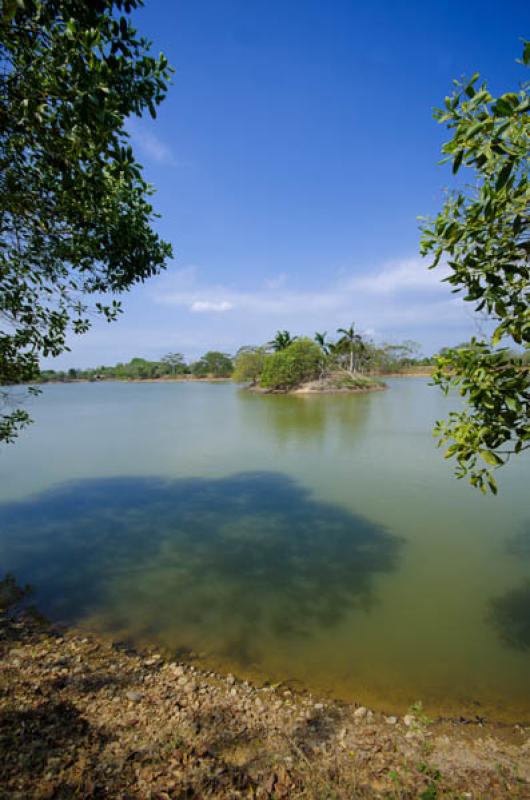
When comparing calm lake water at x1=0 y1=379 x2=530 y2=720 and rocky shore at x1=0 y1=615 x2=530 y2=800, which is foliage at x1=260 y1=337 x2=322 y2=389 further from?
rocky shore at x1=0 y1=615 x2=530 y2=800

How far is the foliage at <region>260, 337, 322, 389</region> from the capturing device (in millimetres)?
53312

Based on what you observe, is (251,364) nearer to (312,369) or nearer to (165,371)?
(312,369)

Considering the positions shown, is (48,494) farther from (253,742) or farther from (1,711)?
(253,742)

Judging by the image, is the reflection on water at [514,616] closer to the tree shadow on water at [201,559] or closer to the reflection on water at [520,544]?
the reflection on water at [520,544]

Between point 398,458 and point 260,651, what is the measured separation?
11357 millimetres

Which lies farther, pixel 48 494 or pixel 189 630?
pixel 48 494

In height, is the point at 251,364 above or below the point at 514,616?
above

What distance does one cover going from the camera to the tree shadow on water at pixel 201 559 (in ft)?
18.8

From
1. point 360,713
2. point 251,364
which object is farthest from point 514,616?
point 251,364

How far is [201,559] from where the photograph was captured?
7520 millimetres

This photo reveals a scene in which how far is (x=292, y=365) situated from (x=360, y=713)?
4991cm

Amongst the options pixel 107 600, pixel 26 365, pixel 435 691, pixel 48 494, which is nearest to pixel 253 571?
pixel 107 600

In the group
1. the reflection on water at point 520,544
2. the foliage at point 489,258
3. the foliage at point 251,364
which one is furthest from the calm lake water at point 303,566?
the foliage at point 251,364

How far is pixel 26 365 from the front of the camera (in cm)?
584
